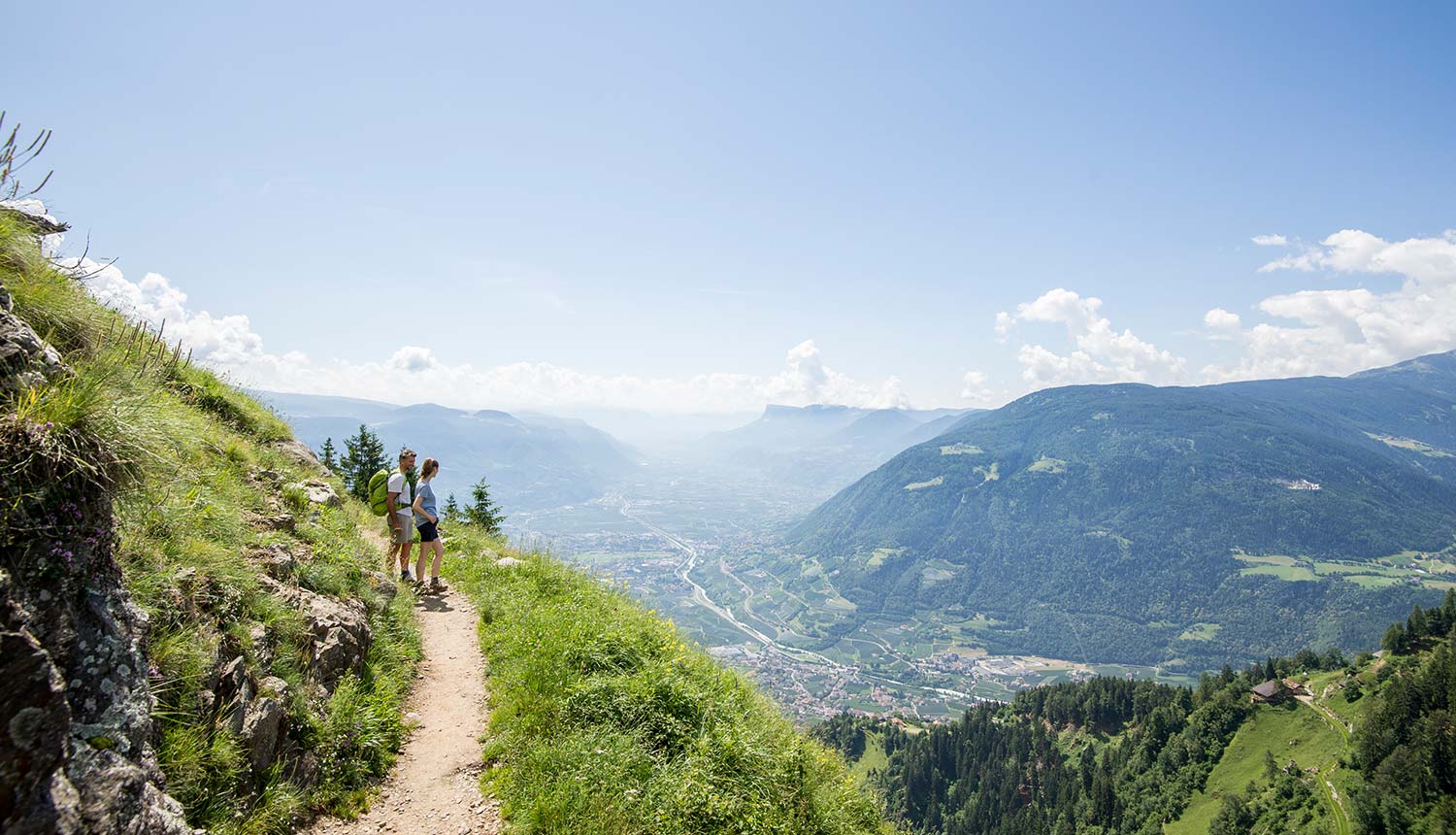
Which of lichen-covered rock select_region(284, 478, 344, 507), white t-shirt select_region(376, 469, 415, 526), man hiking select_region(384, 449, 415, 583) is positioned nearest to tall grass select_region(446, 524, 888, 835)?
man hiking select_region(384, 449, 415, 583)

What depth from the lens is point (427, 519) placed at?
12805 mm

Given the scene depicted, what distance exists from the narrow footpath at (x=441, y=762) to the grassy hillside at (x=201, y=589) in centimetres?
31

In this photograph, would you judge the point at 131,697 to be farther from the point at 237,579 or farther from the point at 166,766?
the point at 237,579

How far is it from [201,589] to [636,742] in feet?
17.1

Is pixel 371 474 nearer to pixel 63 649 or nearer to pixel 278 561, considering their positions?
pixel 278 561

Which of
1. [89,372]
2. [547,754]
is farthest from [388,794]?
[89,372]

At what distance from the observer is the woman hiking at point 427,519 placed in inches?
500

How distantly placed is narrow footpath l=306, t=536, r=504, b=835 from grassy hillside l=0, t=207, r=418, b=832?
0.31 meters

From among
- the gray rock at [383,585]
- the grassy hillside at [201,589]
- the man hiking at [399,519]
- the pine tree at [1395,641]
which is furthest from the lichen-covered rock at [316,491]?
the pine tree at [1395,641]

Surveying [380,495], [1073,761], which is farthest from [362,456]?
[1073,761]

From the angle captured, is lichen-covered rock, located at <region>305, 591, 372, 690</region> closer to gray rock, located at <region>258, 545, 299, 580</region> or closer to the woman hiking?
gray rock, located at <region>258, 545, 299, 580</region>

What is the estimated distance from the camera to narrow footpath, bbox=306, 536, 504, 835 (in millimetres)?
6016

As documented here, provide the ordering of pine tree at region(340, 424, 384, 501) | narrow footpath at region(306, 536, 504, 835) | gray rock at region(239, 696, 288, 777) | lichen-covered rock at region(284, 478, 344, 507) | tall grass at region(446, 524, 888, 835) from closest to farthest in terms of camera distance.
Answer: gray rock at region(239, 696, 288, 777) < narrow footpath at region(306, 536, 504, 835) < tall grass at region(446, 524, 888, 835) < lichen-covered rock at region(284, 478, 344, 507) < pine tree at region(340, 424, 384, 501)

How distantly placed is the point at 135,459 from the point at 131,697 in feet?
5.38
